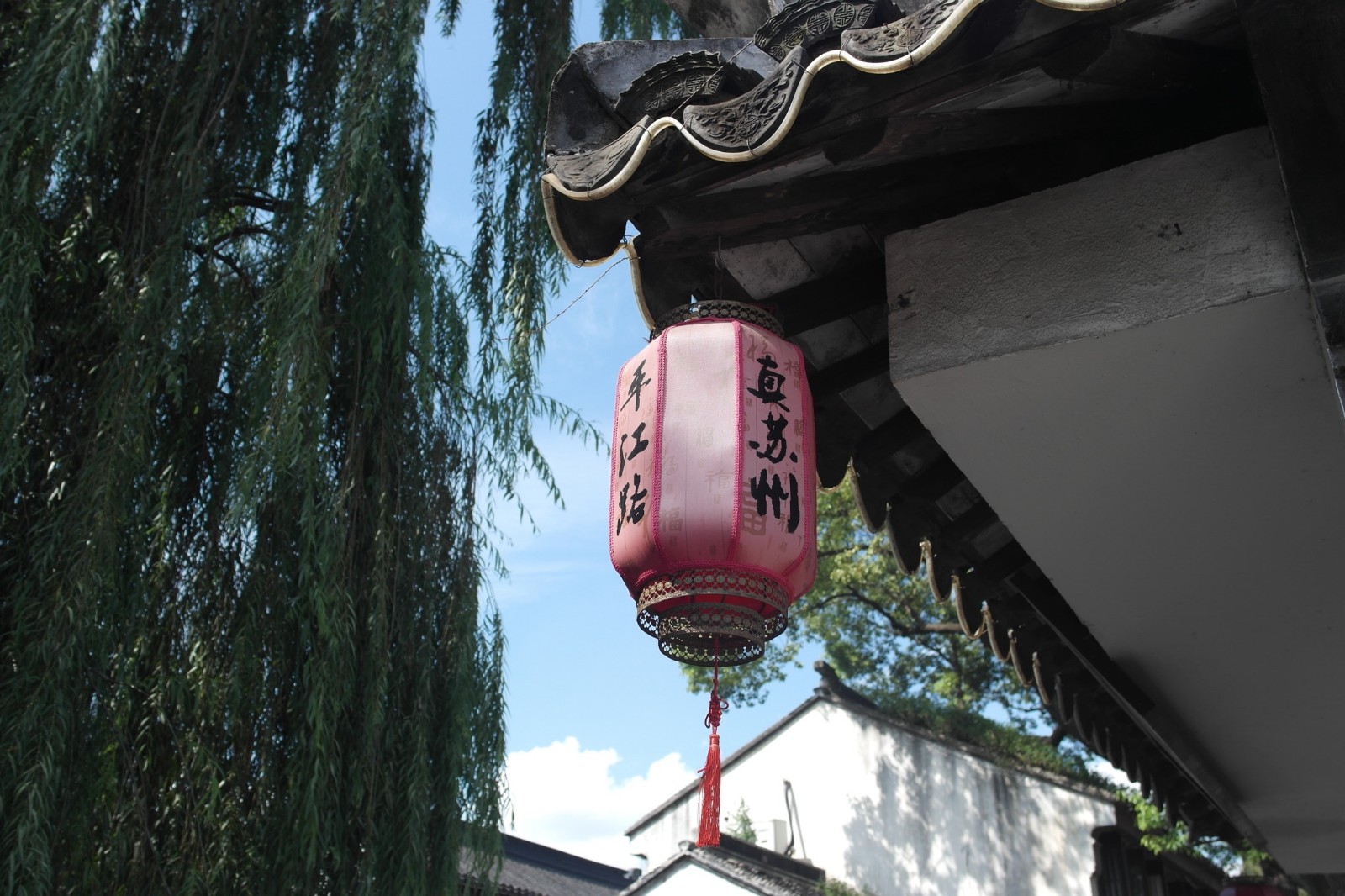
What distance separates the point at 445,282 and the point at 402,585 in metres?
1.51

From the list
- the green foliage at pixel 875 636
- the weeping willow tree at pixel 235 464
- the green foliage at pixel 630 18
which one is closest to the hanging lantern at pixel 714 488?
the weeping willow tree at pixel 235 464

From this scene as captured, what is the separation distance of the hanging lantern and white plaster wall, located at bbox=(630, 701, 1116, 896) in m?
12.7

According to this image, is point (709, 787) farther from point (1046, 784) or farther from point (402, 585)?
point (1046, 784)

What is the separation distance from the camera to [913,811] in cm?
1573

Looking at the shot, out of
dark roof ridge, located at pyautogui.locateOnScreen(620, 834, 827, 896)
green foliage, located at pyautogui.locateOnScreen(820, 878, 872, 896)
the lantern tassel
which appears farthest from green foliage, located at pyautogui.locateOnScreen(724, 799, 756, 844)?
the lantern tassel

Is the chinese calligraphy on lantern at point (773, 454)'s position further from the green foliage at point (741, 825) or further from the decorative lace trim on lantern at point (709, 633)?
the green foliage at point (741, 825)

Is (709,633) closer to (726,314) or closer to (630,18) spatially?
(726,314)

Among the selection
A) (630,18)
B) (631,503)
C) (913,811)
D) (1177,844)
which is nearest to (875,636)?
(913,811)

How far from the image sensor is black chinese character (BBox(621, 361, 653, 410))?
2650 millimetres

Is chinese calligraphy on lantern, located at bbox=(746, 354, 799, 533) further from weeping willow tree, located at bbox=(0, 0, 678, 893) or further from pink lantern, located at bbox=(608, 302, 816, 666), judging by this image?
weeping willow tree, located at bbox=(0, 0, 678, 893)

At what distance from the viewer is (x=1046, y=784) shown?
14.3 metres

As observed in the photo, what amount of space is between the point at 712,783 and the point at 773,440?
84 cm

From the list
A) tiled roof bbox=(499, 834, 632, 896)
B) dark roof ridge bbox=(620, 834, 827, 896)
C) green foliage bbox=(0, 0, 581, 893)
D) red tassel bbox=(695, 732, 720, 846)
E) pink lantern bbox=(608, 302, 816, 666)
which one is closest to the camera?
pink lantern bbox=(608, 302, 816, 666)

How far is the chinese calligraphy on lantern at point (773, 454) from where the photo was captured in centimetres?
248
